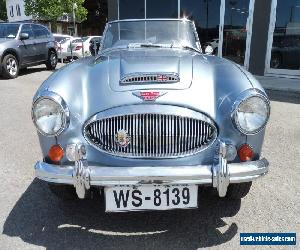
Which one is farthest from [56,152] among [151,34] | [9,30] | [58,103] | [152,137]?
[9,30]

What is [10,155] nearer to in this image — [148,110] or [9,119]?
[9,119]

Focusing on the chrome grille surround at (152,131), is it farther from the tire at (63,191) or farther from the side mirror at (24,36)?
the side mirror at (24,36)

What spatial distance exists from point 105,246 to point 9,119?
14.0 ft

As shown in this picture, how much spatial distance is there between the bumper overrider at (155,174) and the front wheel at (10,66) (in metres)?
9.14

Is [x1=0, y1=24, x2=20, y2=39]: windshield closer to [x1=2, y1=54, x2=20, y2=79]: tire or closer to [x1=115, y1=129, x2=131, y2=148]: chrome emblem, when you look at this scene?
[x1=2, y1=54, x2=20, y2=79]: tire

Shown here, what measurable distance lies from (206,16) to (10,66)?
660 centimetres

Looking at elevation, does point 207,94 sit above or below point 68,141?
above

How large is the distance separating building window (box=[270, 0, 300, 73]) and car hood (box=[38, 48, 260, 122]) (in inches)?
331

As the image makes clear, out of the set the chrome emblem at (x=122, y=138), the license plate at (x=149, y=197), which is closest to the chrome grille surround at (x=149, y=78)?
the chrome emblem at (x=122, y=138)

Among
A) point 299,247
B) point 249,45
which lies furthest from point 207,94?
point 249,45

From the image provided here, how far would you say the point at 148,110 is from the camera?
8.04ft

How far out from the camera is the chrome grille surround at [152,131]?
2.46 metres

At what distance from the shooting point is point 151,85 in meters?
2.60

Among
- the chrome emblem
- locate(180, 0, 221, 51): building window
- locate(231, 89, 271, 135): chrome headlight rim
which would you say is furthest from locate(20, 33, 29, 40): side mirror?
locate(231, 89, 271, 135): chrome headlight rim
